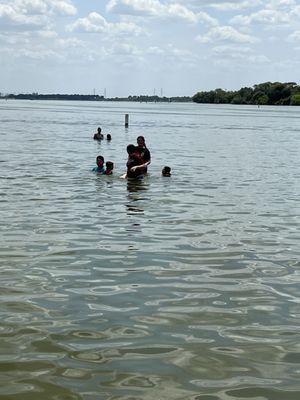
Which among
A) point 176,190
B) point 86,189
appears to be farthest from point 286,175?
point 86,189

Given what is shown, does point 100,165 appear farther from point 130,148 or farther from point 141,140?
point 141,140

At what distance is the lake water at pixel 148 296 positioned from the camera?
5.88 metres

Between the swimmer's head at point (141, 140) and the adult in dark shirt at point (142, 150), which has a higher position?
the swimmer's head at point (141, 140)

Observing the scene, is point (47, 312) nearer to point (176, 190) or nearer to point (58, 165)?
point (176, 190)

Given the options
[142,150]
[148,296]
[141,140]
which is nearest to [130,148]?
[141,140]

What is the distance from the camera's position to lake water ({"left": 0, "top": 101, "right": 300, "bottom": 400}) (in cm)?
588

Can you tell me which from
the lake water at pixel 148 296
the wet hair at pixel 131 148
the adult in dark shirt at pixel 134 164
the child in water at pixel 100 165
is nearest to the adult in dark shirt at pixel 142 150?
the adult in dark shirt at pixel 134 164

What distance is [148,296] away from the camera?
834 centimetres

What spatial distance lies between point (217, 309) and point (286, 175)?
1785 centimetres

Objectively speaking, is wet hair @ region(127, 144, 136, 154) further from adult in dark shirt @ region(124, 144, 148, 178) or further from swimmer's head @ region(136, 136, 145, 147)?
swimmer's head @ region(136, 136, 145, 147)

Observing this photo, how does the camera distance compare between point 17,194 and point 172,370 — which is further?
point 17,194

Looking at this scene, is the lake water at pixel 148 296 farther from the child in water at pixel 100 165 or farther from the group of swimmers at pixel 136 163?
the child in water at pixel 100 165

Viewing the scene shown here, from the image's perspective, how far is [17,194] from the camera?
1761 centimetres

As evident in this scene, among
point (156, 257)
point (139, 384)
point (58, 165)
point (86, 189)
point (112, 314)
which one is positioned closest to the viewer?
point (139, 384)
